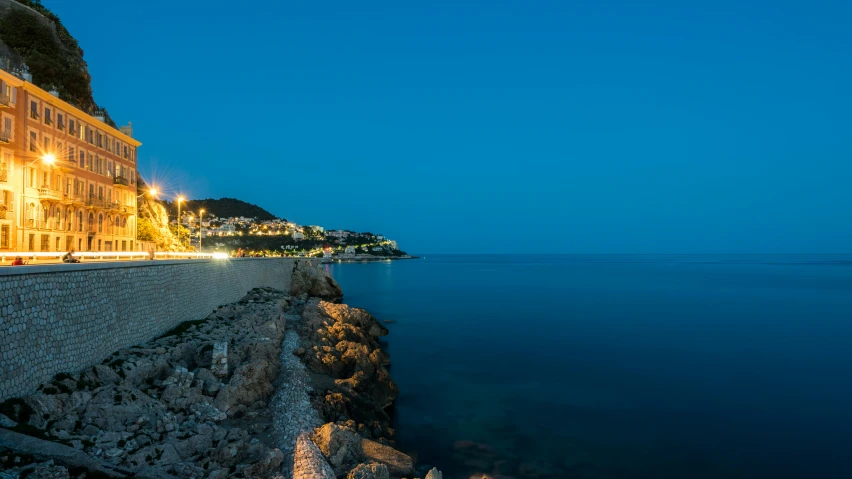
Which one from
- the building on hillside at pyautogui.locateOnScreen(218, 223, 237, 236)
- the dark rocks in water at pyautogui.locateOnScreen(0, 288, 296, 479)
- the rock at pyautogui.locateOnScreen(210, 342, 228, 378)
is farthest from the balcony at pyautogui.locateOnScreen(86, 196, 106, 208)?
the building on hillside at pyautogui.locateOnScreen(218, 223, 237, 236)

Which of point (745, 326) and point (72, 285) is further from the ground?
point (72, 285)

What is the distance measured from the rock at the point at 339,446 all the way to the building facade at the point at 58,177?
961 inches

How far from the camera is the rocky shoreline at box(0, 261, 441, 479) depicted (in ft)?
36.1

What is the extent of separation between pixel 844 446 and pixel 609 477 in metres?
10.3

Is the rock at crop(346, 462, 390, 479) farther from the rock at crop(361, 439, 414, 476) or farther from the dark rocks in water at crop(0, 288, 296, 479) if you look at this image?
the dark rocks in water at crop(0, 288, 296, 479)

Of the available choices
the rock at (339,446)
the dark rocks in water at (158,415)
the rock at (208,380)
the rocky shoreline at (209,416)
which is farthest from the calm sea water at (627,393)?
the rock at (208,380)

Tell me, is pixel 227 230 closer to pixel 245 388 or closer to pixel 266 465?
pixel 245 388

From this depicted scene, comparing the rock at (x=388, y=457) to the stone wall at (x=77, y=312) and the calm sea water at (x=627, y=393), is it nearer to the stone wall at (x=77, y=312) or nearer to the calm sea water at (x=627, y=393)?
the calm sea water at (x=627, y=393)

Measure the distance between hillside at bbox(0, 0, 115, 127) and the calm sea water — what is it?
37402mm

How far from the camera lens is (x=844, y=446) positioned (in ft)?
60.2

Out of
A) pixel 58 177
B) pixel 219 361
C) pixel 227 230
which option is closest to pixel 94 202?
pixel 58 177

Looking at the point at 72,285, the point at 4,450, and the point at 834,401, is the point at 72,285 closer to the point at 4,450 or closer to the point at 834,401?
the point at 4,450

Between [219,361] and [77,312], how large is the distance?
4997 millimetres

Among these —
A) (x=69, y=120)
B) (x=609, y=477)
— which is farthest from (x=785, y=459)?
(x=69, y=120)
